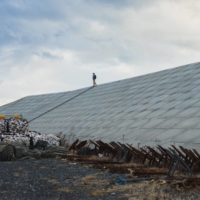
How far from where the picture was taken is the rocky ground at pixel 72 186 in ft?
23.5

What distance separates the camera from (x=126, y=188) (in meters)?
7.72

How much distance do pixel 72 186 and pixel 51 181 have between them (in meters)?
0.93

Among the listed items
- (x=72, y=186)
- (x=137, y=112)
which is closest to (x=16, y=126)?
(x=137, y=112)

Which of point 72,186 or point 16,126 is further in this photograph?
point 16,126

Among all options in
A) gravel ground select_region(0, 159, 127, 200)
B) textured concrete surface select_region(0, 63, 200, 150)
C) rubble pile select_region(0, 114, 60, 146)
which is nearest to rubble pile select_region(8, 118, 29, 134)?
rubble pile select_region(0, 114, 60, 146)

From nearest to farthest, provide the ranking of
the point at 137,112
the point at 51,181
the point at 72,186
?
the point at 72,186 < the point at 51,181 < the point at 137,112

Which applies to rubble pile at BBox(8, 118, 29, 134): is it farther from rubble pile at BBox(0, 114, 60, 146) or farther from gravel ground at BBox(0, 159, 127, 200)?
gravel ground at BBox(0, 159, 127, 200)

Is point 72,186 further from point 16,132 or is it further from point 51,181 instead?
point 16,132

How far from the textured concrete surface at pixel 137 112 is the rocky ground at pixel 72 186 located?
3999mm

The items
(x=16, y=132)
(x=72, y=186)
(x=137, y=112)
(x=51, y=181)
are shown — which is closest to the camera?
(x=72, y=186)

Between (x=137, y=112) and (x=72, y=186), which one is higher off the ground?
(x=137, y=112)

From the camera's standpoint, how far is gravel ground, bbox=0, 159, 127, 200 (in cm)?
764

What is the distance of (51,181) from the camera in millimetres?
9125

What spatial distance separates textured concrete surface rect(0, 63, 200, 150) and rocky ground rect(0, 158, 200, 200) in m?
4.00
